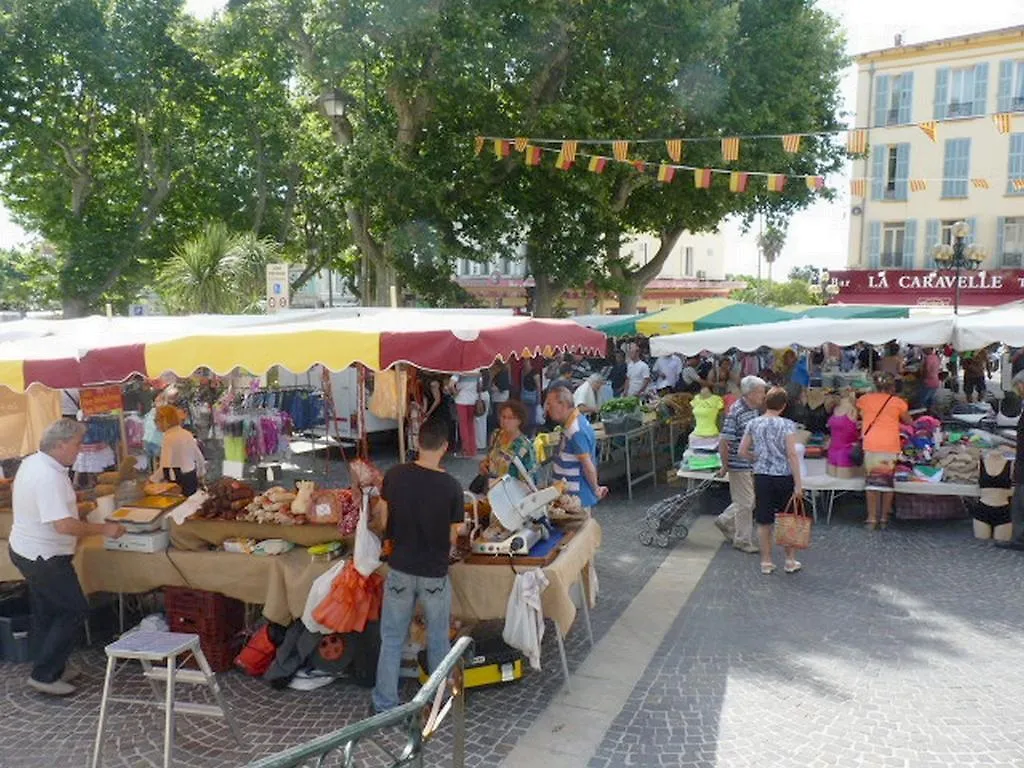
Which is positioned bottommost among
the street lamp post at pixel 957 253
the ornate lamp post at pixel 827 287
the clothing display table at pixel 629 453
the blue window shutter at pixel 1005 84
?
the clothing display table at pixel 629 453

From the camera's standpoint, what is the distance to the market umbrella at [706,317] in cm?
1271

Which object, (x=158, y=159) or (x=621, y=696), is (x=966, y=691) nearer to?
(x=621, y=696)

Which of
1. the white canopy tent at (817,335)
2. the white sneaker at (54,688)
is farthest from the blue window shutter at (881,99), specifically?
the white sneaker at (54,688)

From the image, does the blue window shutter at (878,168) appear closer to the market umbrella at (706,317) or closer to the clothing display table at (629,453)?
the market umbrella at (706,317)

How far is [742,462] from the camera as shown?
25.5 feet

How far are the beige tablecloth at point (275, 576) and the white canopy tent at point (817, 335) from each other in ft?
15.1

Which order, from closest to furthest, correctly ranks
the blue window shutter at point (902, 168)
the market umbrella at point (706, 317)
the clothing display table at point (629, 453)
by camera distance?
the clothing display table at point (629, 453)
the market umbrella at point (706, 317)
the blue window shutter at point (902, 168)

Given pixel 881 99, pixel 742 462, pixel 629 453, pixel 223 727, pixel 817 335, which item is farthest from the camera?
pixel 881 99

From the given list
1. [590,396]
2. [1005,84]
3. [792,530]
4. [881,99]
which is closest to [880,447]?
[792,530]

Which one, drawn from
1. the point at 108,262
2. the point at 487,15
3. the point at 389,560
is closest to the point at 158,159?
the point at 108,262

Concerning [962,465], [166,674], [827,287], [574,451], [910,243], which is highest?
[910,243]

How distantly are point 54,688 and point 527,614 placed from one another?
3.01 m

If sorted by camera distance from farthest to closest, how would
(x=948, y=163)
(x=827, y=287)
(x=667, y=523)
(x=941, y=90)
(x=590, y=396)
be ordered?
(x=827, y=287)
(x=948, y=163)
(x=941, y=90)
(x=590, y=396)
(x=667, y=523)

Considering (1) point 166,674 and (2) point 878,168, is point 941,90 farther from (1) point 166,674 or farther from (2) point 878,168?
(1) point 166,674
